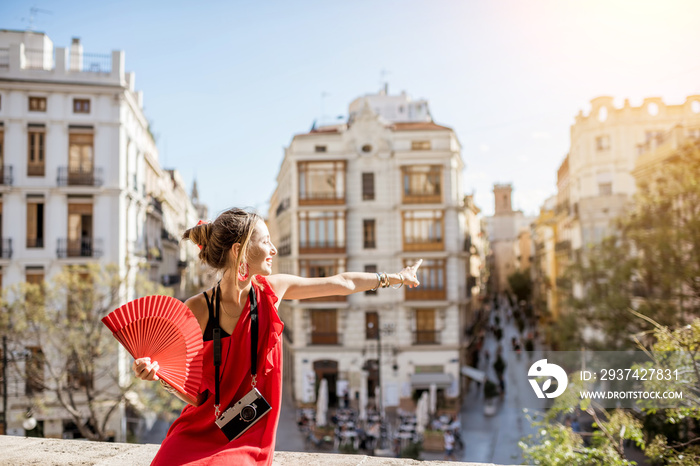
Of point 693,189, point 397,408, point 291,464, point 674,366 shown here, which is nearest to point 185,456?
point 291,464

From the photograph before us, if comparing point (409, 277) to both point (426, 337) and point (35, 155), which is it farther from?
point (426, 337)

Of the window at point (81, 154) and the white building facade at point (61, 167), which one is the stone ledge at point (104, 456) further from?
the window at point (81, 154)

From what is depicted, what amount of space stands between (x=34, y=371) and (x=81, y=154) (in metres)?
7.67

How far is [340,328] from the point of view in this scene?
79.8 ft

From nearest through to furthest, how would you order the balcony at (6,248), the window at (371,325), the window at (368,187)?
the balcony at (6,248), the window at (371,325), the window at (368,187)

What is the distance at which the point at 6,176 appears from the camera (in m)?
18.5

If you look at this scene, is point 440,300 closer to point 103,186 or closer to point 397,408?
point 397,408

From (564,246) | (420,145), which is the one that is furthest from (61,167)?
(564,246)

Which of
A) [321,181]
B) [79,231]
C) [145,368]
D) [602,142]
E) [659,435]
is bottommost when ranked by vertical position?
[659,435]

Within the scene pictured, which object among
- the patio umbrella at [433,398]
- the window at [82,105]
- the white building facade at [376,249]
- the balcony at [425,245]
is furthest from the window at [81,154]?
the patio umbrella at [433,398]

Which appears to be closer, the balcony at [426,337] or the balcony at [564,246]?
the balcony at [426,337]

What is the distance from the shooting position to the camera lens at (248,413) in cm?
218

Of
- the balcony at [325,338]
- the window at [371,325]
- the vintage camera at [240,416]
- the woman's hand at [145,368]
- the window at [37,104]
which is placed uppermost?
the window at [37,104]

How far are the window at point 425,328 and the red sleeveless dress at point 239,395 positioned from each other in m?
22.4
